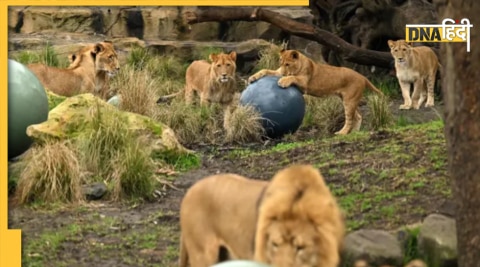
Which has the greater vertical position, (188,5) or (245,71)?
(188,5)

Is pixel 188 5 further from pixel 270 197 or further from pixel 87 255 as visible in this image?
pixel 270 197

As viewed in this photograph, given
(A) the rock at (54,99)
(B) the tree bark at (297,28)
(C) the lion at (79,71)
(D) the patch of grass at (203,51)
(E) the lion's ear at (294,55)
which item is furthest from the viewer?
(D) the patch of grass at (203,51)

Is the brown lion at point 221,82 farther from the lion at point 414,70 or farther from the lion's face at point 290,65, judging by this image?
the lion at point 414,70

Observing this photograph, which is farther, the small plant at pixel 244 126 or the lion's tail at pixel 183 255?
the small plant at pixel 244 126

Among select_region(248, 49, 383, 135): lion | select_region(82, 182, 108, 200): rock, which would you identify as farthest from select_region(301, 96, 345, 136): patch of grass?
select_region(82, 182, 108, 200): rock

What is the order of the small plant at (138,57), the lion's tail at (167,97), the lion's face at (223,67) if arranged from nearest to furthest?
the lion's face at (223,67)
the lion's tail at (167,97)
the small plant at (138,57)

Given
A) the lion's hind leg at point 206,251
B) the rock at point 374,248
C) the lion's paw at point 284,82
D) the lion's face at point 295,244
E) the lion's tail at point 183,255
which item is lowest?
the rock at point 374,248

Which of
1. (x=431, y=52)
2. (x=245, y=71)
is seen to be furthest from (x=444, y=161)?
(x=245, y=71)

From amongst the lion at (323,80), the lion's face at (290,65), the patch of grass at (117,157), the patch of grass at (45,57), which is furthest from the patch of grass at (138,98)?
the patch of grass at (45,57)

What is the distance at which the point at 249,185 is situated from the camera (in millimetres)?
6344

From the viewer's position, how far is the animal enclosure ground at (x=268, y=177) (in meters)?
8.49

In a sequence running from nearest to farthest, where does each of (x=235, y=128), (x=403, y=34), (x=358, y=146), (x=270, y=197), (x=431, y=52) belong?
(x=270, y=197) < (x=358, y=146) < (x=235, y=128) < (x=431, y=52) < (x=403, y=34)

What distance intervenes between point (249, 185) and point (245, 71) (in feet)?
43.2

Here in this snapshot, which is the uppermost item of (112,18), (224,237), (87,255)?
(112,18)
